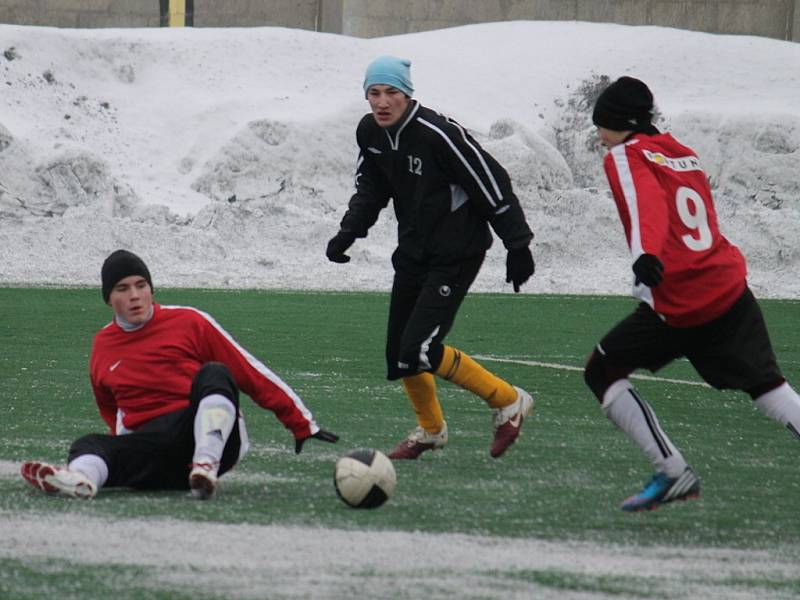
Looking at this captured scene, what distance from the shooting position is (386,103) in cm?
828

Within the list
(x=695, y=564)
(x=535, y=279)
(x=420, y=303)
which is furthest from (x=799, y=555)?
(x=535, y=279)

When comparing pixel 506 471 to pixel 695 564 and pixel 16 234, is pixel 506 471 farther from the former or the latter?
pixel 16 234

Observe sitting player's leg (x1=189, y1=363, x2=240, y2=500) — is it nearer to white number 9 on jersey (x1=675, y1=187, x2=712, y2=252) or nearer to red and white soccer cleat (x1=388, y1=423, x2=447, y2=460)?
red and white soccer cleat (x1=388, y1=423, x2=447, y2=460)

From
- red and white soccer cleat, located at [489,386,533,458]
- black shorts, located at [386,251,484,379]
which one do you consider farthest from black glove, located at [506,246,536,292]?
red and white soccer cleat, located at [489,386,533,458]

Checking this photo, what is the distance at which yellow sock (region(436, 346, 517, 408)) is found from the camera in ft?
28.0

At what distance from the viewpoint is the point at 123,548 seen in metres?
5.61

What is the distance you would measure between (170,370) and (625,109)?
2.08m

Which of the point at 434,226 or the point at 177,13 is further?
the point at 177,13

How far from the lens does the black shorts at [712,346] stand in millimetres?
6715

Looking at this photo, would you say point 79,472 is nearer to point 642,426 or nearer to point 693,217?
point 642,426

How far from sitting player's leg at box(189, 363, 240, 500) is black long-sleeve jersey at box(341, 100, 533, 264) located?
5.41ft

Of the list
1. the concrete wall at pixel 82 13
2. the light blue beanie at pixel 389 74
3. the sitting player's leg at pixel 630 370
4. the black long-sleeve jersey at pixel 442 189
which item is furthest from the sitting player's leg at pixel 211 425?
the concrete wall at pixel 82 13

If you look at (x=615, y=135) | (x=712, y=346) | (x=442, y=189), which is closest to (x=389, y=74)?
(x=442, y=189)

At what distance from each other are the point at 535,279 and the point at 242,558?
65.5ft
